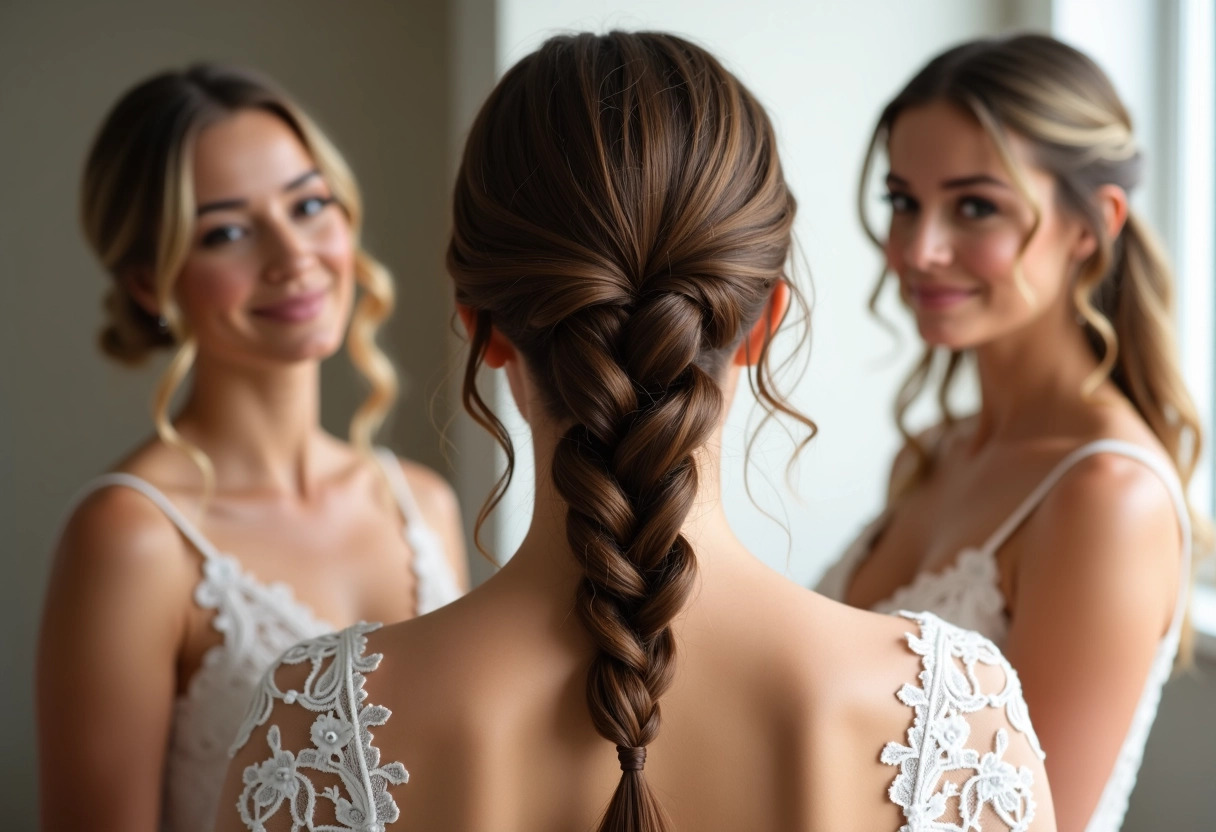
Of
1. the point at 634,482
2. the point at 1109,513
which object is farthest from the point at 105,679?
the point at 1109,513

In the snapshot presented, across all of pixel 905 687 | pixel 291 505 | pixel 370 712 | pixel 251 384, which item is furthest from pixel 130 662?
pixel 905 687

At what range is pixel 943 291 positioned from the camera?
5.66 ft

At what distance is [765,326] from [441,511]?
1220 millimetres

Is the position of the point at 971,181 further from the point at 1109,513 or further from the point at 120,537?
the point at 120,537

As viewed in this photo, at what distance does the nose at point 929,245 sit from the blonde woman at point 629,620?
771mm

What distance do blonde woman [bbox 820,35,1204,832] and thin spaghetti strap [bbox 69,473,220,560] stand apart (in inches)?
43.3

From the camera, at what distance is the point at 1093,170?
5.52ft

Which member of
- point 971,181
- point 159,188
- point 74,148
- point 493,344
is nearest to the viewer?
point 493,344

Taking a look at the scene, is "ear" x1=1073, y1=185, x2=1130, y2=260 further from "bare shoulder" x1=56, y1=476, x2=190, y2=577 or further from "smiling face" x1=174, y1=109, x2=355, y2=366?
"bare shoulder" x1=56, y1=476, x2=190, y2=577

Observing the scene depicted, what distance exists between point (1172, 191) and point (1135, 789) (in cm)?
137

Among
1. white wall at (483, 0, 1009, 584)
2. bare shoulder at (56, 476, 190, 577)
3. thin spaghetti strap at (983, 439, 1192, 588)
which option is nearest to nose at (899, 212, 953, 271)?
thin spaghetti strap at (983, 439, 1192, 588)

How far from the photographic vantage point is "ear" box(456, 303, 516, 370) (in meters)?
1.02

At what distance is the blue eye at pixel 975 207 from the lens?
1.68m

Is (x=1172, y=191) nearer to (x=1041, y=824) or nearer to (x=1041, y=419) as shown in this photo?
(x=1041, y=419)
